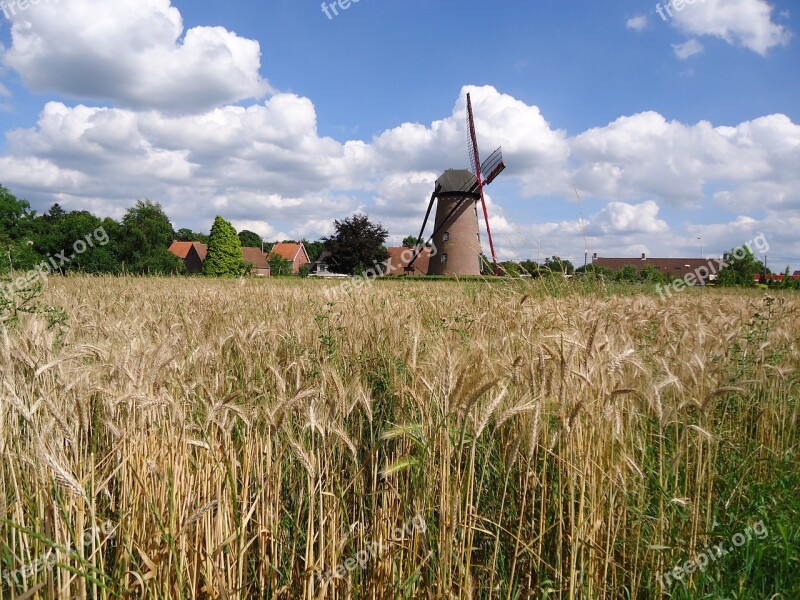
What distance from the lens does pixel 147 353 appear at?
216 cm

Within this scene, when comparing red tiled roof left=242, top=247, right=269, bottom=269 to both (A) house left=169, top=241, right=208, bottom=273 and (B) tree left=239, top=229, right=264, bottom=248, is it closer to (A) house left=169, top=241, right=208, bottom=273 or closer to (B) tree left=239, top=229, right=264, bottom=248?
(A) house left=169, top=241, right=208, bottom=273

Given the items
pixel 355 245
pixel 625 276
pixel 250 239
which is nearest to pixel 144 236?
pixel 355 245

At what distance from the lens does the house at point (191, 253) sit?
76.2m

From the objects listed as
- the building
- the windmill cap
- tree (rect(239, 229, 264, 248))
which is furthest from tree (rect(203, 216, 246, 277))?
tree (rect(239, 229, 264, 248))

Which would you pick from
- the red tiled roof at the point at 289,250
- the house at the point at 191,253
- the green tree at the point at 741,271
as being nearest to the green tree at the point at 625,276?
the green tree at the point at 741,271

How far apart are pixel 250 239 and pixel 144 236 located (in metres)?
61.5

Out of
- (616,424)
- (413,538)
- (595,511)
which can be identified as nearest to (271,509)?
(413,538)

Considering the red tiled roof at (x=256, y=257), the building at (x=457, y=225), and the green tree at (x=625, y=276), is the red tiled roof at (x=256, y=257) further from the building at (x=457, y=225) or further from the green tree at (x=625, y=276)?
the green tree at (x=625, y=276)

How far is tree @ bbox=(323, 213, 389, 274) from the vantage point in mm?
48906

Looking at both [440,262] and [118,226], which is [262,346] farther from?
[118,226]

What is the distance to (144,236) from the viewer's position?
1959 inches

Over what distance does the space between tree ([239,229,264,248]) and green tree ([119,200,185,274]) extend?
55.6 m

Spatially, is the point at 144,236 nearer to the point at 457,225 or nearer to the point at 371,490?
the point at 457,225

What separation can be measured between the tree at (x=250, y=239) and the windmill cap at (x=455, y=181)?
75706mm
